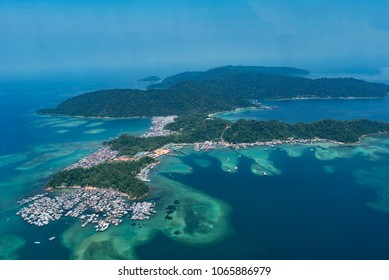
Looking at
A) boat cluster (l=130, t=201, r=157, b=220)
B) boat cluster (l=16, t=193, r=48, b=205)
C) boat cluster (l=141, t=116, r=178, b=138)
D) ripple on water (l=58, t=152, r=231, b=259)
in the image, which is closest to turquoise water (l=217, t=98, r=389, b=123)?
boat cluster (l=141, t=116, r=178, b=138)

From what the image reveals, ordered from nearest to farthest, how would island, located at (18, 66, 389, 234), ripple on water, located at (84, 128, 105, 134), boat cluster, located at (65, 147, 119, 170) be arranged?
island, located at (18, 66, 389, 234) < boat cluster, located at (65, 147, 119, 170) < ripple on water, located at (84, 128, 105, 134)

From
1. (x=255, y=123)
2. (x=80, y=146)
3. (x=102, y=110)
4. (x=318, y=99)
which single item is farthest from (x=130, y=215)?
(x=318, y=99)

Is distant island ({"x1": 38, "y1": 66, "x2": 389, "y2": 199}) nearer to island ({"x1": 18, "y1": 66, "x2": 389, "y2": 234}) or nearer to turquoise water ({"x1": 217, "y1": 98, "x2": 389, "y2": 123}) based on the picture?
island ({"x1": 18, "y1": 66, "x2": 389, "y2": 234})

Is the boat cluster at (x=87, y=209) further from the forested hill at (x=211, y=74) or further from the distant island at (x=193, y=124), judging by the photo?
the forested hill at (x=211, y=74)

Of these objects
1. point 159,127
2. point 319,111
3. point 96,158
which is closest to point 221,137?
point 159,127

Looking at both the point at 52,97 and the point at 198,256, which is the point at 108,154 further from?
the point at 52,97

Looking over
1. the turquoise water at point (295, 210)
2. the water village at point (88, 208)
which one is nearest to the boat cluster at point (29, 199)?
the water village at point (88, 208)

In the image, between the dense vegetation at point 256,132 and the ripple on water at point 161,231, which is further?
the dense vegetation at point 256,132
